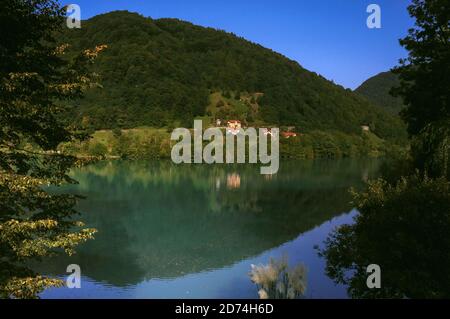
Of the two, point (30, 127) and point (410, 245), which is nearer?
point (30, 127)

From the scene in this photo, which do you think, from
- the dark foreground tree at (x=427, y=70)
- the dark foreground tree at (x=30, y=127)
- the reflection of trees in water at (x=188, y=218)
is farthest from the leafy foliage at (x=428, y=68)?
the reflection of trees in water at (x=188, y=218)

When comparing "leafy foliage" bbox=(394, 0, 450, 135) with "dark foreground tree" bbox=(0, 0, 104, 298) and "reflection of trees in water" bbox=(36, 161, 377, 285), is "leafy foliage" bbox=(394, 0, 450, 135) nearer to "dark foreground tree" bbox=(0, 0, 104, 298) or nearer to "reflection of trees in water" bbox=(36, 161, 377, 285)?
"dark foreground tree" bbox=(0, 0, 104, 298)

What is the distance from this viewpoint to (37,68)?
630 inches

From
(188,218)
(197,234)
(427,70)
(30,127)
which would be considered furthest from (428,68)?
(188,218)

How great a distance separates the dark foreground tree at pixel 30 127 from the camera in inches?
569

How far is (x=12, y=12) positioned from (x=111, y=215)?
4871 centimetres

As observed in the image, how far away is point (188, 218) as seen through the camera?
60.7 m

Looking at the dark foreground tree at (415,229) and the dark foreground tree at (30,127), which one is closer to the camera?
the dark foreground tree at (30,127)

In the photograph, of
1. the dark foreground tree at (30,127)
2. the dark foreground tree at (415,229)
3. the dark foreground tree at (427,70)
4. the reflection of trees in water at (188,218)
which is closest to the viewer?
the dark foreground tree at (30,127)

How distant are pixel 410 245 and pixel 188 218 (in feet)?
150

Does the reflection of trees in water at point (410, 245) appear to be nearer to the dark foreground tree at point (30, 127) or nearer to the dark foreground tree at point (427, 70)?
the dark foreground tree at point (427, 70)

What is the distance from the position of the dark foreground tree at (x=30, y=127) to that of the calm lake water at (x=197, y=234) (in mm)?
13177

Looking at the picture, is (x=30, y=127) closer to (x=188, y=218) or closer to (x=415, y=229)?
(x=415, y=229)

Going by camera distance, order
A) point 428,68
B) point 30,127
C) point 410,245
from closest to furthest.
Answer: point 30,127 → point 410,245 → point 428,68
